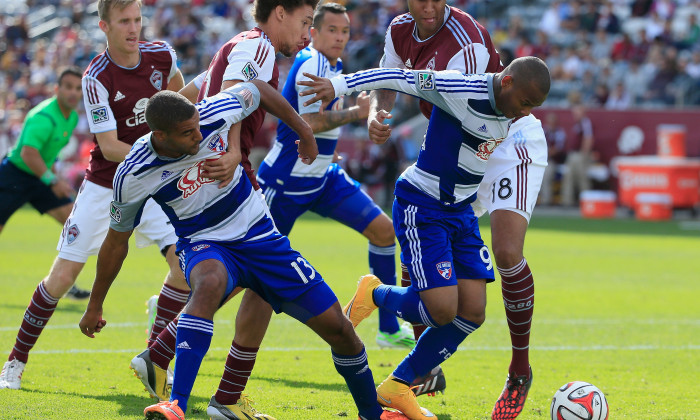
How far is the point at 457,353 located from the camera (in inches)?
299

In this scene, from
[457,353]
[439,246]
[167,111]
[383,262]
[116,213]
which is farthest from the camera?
[383,262]

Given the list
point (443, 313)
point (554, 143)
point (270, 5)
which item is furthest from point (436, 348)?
point (554, 143)

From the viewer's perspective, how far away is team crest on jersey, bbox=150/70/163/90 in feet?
21.2

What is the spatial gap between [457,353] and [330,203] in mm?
1634

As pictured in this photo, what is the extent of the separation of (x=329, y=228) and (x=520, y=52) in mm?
8352

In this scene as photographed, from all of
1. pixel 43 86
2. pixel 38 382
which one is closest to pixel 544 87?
pixel 38 382

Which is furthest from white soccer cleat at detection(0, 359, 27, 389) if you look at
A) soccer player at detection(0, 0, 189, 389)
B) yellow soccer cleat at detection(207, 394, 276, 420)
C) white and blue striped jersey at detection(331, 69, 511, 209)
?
white and blue striped jersey at detection(331, 69, 511, 209)

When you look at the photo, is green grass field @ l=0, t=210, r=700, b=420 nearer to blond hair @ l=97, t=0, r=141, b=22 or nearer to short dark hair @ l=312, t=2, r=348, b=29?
blond hair @ l=97, t=0, r=141, b=22

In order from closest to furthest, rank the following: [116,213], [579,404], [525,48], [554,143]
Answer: [116,213], [579,404], [554,143], [525,48]

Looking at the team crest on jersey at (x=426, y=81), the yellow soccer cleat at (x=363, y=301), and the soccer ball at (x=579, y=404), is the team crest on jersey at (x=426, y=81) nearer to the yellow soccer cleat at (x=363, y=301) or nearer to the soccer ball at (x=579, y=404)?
the yellow soccer cleat at (x=363, y=301)

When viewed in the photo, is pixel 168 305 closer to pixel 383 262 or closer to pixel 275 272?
pixel 275 272

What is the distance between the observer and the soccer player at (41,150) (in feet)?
29.9

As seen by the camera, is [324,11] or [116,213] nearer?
[116,213]

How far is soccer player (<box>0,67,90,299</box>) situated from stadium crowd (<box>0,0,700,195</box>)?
1069 cm
